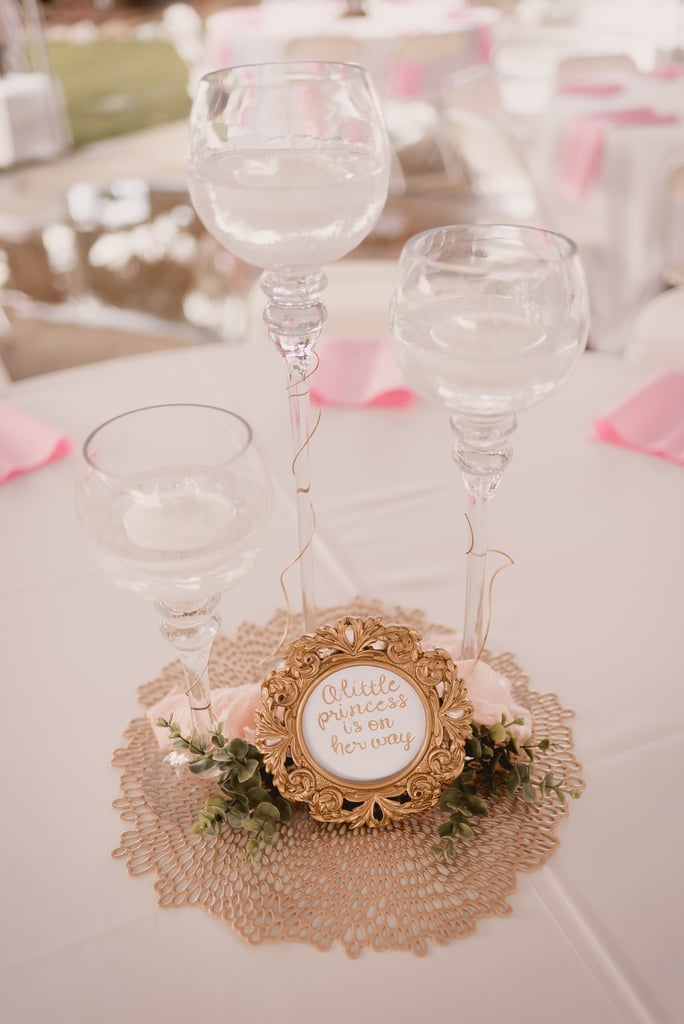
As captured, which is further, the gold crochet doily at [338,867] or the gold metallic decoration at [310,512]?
the gold metallic decoration at [310,512]

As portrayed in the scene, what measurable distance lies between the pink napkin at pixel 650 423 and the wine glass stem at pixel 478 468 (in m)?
0.49

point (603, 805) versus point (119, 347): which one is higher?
point (603, 805)

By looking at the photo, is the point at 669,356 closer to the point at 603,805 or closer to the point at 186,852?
the point at 603,805

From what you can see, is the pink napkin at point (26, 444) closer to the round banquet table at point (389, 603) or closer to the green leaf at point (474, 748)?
the round banquet table at point (389, 603)

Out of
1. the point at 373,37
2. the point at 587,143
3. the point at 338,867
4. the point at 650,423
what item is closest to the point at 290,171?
the point at 338,867

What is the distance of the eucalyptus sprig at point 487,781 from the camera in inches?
27.8

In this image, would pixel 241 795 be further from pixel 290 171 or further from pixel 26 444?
pixel 26 444

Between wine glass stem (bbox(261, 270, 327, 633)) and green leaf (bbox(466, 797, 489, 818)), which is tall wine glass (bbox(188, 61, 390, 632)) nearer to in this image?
wine glass stem (bbox(261, 270, 327, 633))

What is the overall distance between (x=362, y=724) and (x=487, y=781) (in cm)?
13

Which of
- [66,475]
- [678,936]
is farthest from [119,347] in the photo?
[678,936]

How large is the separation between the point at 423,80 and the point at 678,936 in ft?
14.6

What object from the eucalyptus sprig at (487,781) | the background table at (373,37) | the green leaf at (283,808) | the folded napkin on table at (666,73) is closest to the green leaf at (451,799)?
the eucalyptus sprig at (487,781)

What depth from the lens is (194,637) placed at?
2.36 feet

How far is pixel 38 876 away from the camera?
0.71 metres
